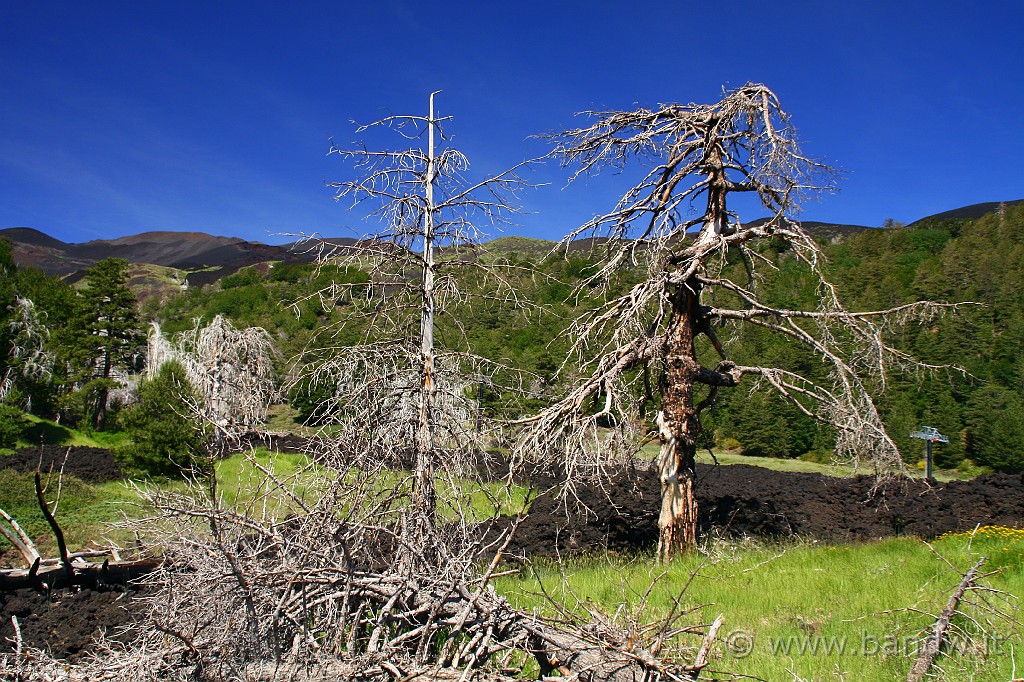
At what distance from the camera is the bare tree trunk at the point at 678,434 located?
8.03 meters

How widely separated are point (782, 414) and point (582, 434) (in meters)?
25.6

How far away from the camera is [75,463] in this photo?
1772 centimetres

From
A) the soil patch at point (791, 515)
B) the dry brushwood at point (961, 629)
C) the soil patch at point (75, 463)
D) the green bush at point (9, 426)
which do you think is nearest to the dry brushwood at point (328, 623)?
the dry brushwood at point (961, 629)

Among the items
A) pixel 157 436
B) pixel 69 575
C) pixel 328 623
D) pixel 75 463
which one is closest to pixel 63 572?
pixel 69 575

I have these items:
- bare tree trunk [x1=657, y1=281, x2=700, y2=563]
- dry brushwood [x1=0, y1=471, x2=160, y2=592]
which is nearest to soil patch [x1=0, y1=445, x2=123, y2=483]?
dry brushwood [x1=0, y1=471, x2=160, y2=592]

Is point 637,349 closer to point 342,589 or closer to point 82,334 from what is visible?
point 342,589

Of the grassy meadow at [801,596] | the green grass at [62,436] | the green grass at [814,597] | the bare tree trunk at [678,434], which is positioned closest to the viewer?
the grassy meadow at [801,596]

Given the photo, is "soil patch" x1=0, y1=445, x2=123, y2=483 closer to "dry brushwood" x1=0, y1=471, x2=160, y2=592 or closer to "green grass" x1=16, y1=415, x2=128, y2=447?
"green grass" x1=16, y1=415, x2=128, y2=447

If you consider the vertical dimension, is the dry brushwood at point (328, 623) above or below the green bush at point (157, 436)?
above

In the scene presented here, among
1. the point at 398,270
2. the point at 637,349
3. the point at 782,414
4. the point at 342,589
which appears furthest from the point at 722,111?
the point at 782,414

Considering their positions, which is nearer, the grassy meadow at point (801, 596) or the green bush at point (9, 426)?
the grassy meadow at point (801, 596)

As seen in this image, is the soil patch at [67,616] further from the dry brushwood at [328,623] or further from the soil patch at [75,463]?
the soil patch at [75,463]

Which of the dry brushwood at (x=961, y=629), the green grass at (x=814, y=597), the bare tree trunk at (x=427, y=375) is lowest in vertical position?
the green grass at (x=814, y=597)

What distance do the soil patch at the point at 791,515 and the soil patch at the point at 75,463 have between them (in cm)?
1293
